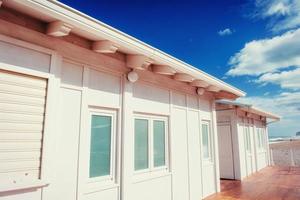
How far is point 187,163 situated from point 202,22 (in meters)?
9.59

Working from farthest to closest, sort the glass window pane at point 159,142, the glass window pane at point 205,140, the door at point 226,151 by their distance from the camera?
the door at point 226,151 < the glass window pane at point 205,140 < the glass window pane at point 159,142

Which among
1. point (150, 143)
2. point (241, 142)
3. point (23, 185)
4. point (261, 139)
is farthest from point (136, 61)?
point (261, 139)

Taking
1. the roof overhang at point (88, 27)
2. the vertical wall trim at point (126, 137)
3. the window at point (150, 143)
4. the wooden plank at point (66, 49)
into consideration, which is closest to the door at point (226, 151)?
the window at point (150, 143)

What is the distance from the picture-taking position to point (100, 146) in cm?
361

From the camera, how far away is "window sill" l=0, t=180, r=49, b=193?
235 centimetres

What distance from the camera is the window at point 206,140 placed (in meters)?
6.58

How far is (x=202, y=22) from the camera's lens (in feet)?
42.0

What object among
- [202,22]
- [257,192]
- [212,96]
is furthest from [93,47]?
[202,22]

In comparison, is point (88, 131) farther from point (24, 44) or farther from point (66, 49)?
point (24, 44)

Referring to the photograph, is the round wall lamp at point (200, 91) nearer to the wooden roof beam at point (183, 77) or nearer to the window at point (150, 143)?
the wooden roof beam at point (183, 77)

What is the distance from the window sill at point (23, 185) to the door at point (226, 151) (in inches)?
325

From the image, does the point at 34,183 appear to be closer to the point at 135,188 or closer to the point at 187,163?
the point at 135,188

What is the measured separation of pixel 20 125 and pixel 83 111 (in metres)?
0.91

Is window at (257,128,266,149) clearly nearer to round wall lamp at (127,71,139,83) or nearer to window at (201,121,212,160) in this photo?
window at (201,121,212,160)
